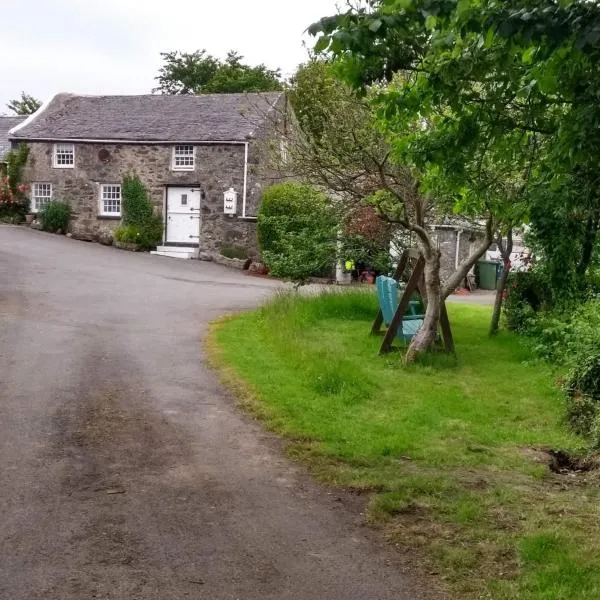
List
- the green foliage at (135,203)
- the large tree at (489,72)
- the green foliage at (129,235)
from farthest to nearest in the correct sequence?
the green foliage at (135,203), the green foliage at (129,235), the large tree at (489,72)

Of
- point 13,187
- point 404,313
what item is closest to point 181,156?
point 13,187

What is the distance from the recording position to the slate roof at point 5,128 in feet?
119

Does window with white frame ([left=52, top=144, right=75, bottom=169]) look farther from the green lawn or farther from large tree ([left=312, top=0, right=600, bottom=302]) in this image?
large tree ([left=312, top=0, right=600, bottom=302])

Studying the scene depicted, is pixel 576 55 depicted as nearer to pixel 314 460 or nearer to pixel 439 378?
pixel 314 460

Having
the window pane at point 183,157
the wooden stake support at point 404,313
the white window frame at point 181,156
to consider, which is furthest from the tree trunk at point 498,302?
the window pane at point 183,157

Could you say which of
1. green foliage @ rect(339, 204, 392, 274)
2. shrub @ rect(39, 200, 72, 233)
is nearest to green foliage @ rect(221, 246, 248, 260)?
shrub @ rect(39, 200, 72, 233)

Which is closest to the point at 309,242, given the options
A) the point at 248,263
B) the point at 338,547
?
the point at 338,547

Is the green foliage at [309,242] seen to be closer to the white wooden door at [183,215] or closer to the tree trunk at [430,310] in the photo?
the tree trunk at [430,310]

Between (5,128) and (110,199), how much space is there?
8.82 m

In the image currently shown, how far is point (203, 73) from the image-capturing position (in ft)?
192

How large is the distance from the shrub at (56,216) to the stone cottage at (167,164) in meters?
0.37

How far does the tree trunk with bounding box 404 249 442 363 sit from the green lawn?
39 centimetres

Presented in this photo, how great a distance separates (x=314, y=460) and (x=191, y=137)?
87.9ft

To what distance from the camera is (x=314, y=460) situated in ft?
23.2
